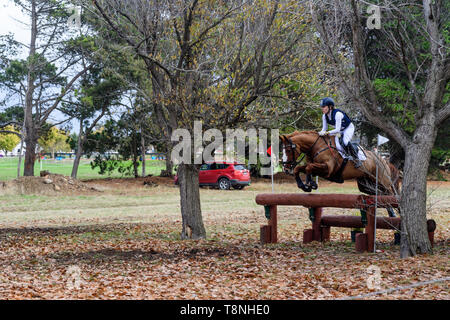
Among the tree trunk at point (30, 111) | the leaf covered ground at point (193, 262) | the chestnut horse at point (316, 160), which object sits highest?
the tree trunk at point (30, 111)

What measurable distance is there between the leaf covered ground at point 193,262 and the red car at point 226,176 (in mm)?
13346

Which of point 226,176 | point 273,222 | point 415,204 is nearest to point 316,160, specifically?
point 415,204

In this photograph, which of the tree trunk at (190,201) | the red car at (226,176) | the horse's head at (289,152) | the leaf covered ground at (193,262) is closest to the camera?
the leaf covered ground at (193,262)

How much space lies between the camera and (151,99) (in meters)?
13.1

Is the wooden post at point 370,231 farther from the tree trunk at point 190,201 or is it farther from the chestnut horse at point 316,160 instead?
the tree trunk at point 190,201

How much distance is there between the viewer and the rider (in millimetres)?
10383

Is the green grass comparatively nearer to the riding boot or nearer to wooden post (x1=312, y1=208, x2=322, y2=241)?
wooden post (x1=312, y1=208, x2=322, y2=241)

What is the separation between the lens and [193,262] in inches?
399


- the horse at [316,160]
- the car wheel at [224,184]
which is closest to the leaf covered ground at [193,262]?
the horse at [316,160]

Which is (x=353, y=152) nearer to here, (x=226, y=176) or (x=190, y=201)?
(x=190, y=201)

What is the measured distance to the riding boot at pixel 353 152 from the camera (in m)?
10.6

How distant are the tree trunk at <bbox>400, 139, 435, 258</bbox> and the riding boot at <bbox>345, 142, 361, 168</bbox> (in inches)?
53.0

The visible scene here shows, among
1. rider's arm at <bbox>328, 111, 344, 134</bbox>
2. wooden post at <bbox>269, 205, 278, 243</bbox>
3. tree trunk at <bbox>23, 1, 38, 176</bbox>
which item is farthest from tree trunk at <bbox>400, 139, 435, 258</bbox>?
tree trunk at <bbox>23, 1, 38, 176</bbox>

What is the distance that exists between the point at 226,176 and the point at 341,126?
22239mm
